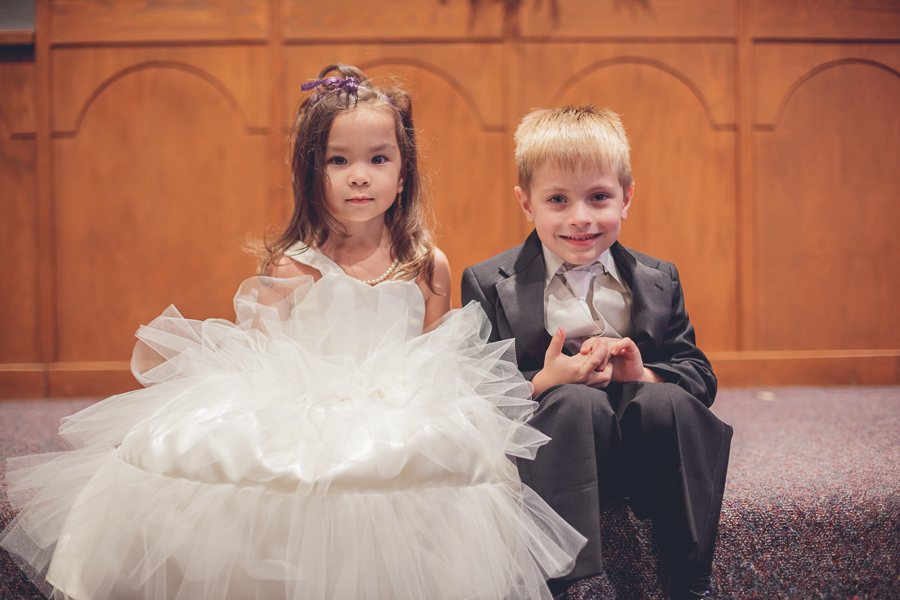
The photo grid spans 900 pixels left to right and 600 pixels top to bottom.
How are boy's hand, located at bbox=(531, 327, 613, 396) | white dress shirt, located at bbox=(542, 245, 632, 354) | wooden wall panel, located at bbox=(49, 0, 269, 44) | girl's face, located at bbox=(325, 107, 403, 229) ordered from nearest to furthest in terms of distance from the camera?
boy's hand, located at bbox=(531, 327, 613, 396) → white dress shirt, located at bbox=(542, 245, 632, 354) → girl's face, located at bbox=(325, 107, 403, 229) → wooden wall panel, located at bbox=(49, 0, 269, 44)

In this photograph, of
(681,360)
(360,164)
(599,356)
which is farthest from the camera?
(360,164)

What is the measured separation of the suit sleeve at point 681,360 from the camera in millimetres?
925

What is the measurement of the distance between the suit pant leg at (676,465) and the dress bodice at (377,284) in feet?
1.44

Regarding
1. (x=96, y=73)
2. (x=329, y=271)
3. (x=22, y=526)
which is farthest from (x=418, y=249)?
(x=96, y=73)

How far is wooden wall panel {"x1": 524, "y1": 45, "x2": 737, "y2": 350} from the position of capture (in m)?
1.98

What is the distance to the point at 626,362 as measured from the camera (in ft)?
2.94

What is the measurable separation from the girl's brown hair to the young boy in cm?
22

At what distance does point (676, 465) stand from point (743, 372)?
139 cm

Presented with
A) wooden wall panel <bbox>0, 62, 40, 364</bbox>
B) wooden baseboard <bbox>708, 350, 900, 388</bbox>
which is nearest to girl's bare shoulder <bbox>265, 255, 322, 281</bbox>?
wooden wall panel <bbox>0, 62, 40, 364</bbox>

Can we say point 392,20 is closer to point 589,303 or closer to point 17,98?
point 17,98

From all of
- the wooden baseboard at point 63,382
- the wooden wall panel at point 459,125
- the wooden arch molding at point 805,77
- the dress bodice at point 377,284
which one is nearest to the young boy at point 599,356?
the dress bodice at point 377,284

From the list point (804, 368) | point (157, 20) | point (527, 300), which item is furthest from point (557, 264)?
point (157, 20)

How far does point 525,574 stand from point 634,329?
16.7 inches

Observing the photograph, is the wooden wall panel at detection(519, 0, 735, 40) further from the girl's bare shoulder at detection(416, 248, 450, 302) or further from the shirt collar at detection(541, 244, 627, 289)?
the shirt collar at detection(541, 244, 627, 289)
